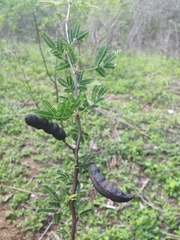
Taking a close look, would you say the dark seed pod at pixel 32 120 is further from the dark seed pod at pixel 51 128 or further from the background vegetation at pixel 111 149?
the background vegetation at pixel 111 149

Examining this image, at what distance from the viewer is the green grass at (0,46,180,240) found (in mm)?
2094

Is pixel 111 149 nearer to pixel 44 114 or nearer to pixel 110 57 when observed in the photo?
pixel 110 57

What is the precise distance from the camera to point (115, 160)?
2.80 meters

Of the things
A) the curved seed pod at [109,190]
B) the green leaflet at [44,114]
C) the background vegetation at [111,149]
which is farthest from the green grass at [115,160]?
the green leaflet at [44,114]

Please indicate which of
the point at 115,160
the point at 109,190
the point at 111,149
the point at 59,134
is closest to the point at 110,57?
the point at 59,134

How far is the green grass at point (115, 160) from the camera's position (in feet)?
6.87

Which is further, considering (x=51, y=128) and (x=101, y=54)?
(x=101, y=54)

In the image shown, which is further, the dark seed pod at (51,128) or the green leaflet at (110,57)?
the green leaflet at (110,57)

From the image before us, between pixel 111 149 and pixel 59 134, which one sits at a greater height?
pixel 111 149

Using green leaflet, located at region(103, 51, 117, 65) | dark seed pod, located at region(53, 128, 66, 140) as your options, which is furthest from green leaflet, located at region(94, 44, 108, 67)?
dark seed pod, located at region(53, 128, 66, 140)

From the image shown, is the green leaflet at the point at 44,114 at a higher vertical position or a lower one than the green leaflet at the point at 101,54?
lower

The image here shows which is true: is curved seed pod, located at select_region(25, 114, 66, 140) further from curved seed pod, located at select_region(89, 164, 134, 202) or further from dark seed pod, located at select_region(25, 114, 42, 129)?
curved seed pod, located at select_region(89, 164, 134, 202)

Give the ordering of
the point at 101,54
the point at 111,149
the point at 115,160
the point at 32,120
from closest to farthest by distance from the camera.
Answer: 1. the point at 32,120
2. the point at 101,54
3. the point at 115,160
4. the point at 111,149

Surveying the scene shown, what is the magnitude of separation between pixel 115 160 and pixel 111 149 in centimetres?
18
